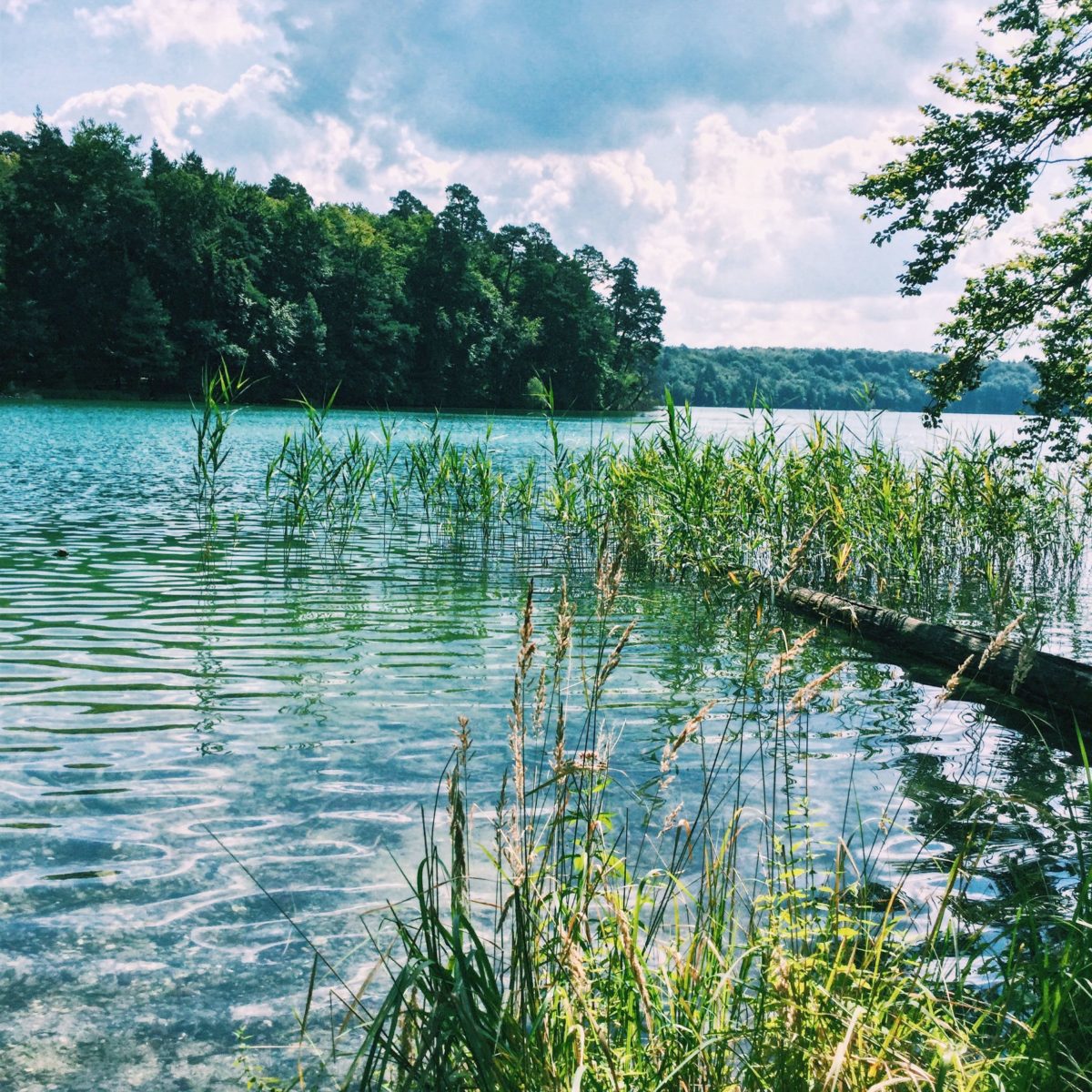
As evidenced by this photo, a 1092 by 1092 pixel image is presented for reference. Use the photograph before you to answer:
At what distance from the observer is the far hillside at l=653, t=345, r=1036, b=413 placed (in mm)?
11288

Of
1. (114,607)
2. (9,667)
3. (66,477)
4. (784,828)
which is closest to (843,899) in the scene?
(784,828)

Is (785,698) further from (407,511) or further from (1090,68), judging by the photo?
(407,511)

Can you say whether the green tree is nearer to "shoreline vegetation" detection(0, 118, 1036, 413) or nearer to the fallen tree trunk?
the fallen tree trunk

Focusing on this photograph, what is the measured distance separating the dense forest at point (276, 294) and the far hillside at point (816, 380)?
13.1 m

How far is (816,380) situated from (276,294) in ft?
121

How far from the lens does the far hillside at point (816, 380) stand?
1129 centimetres

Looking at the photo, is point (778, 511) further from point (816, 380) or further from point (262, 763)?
point (816, 380)

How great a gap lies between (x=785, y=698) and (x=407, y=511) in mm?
10463

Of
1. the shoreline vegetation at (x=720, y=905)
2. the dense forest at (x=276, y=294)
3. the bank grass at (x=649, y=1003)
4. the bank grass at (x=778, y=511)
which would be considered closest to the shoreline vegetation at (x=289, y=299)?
the dense forest at (x=276, y=294)

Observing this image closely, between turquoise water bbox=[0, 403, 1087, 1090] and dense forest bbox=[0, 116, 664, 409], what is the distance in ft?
97.4

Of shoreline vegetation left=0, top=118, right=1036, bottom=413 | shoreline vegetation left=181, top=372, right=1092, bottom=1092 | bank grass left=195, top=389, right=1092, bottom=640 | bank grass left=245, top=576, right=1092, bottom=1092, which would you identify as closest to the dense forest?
shoreline vegetation left=0, top=118, right=1036, bottom=413

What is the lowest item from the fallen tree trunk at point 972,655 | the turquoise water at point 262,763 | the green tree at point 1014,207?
the turquoise water at point 262,763

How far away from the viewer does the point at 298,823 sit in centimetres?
427

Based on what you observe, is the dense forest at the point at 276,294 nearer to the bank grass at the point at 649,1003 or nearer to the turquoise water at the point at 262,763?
the turquoise water at the point at 262,763
